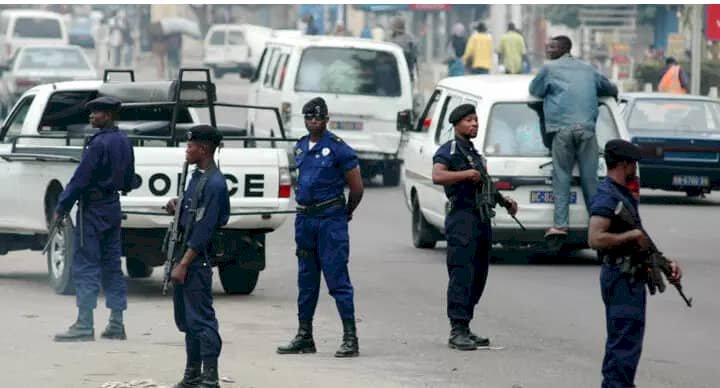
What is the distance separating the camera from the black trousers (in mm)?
12148

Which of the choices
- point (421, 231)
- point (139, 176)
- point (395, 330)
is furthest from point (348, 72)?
point (395, 330)

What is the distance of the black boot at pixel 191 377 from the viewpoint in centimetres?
1014

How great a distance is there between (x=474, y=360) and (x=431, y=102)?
754 cm

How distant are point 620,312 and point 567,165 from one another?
7.82m

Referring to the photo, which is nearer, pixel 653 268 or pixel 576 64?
pixel 653 268

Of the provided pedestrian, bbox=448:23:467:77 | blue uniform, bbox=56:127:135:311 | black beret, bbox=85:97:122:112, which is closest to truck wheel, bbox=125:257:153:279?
blue uniform, bbox=56:127:135:311

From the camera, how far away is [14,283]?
52.5 feet

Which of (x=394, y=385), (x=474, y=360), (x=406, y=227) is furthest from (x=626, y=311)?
(x=406, y=227)

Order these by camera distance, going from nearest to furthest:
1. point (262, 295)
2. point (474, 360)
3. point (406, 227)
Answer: point (474, 360)
point (262, 295)
point (406, 227)

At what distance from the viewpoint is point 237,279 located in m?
15.1

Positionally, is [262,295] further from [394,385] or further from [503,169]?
[394,385]

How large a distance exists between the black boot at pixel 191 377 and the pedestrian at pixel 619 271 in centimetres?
233

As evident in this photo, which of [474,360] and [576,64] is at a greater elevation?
[576,64]

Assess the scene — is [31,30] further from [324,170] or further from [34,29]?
[324,170]
